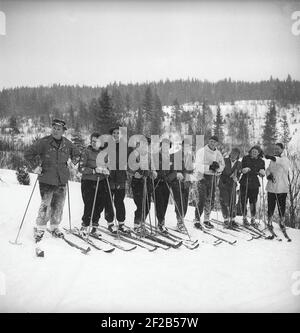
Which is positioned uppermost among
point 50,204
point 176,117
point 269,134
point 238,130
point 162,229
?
point 176,117

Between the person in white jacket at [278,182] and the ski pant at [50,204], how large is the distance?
400 centimetres

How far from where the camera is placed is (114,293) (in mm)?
3689

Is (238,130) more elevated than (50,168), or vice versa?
(238,130)

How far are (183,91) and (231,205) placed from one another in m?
86.3

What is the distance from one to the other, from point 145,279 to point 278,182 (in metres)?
3.65

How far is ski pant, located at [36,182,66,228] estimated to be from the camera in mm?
4953

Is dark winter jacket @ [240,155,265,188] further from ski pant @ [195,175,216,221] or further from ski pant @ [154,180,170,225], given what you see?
ski pant @ [154,180,170,225]

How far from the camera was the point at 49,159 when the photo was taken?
4996mm

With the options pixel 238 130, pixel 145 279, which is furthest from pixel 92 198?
pixel 238 130

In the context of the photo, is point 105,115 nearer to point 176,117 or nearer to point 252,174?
point 252,174
